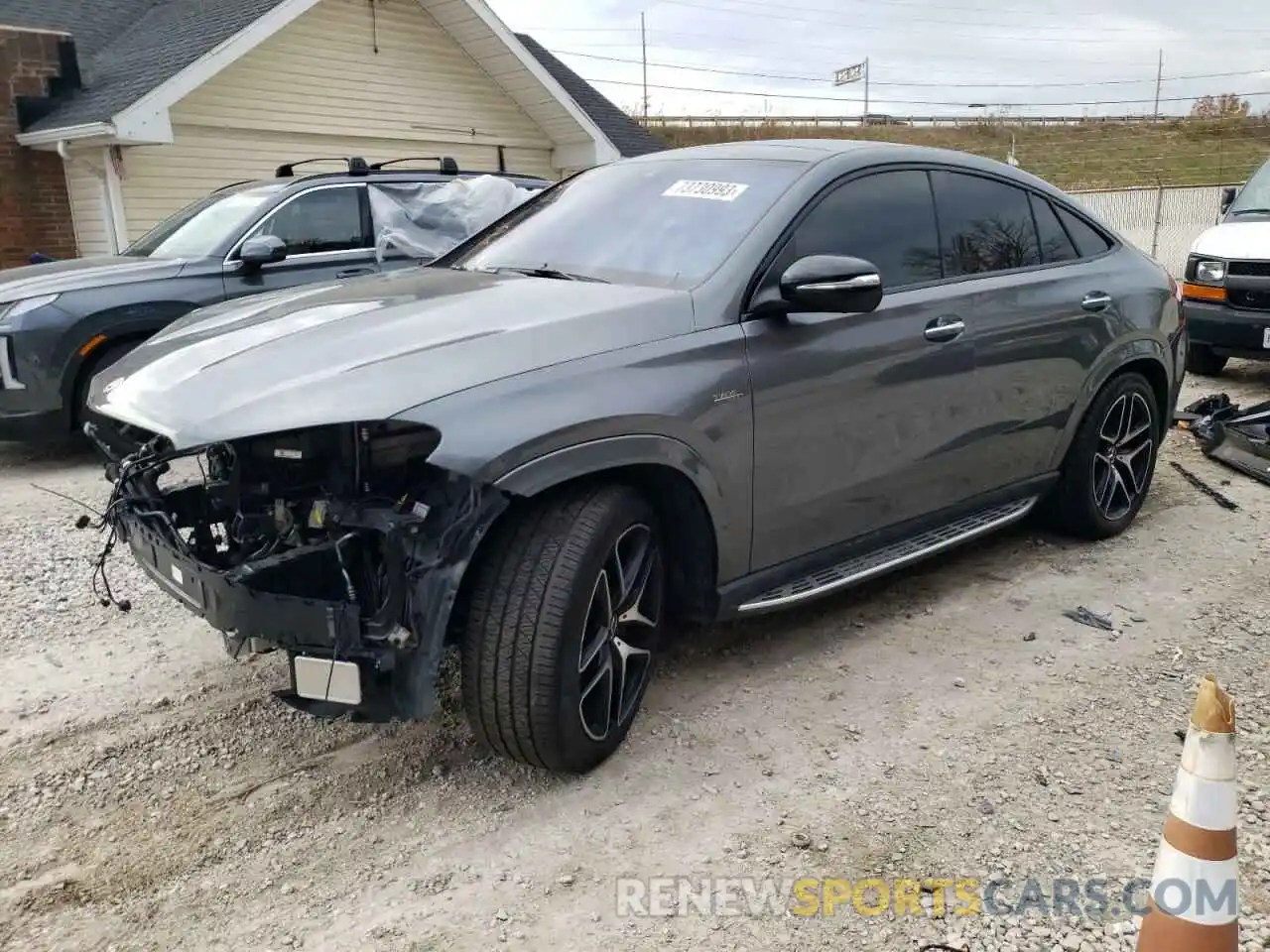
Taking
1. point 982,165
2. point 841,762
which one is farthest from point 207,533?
point 982,165

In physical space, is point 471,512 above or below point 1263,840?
above

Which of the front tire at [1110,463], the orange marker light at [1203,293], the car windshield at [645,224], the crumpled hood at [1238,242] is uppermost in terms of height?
the car windshield at [645,224]

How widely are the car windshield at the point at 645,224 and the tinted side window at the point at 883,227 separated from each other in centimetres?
18

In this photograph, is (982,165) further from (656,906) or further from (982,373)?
(656,906)

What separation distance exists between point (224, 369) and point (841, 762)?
206 cm

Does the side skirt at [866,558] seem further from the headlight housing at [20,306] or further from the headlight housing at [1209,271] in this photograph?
the headlight housing at [1209,271]

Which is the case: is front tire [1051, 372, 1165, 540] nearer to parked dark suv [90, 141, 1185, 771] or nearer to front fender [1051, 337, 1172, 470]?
front fender [1051, 337, 1172, 470]

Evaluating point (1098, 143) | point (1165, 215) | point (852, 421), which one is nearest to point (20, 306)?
point (852, 421)

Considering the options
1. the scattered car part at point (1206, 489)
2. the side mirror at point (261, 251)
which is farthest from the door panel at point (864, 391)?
the side mirror at point (261, 251)

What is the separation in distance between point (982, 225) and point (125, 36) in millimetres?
13661

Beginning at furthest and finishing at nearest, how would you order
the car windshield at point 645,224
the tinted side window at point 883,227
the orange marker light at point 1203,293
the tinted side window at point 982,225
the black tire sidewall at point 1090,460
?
the orange marker light at point 1203,293 → the black tire sidewall at point 1090,460 → the tinted side window at point 982,225 → the tinted side window at point 883,227 → the car windshield at point 645,224

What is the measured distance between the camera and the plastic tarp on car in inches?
303

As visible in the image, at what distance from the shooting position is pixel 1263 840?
2662 millimetres

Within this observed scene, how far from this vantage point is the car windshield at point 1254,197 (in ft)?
29.1
